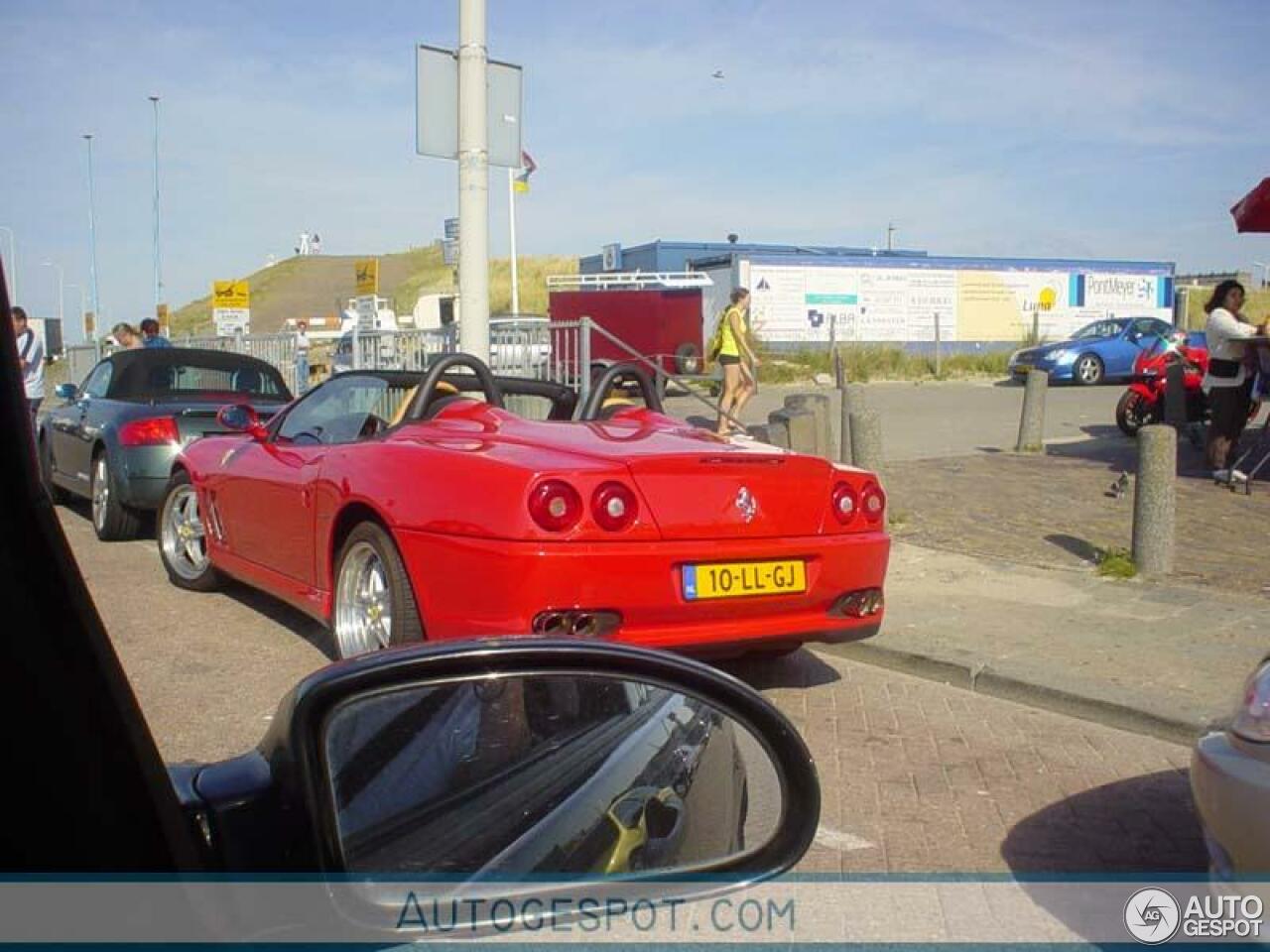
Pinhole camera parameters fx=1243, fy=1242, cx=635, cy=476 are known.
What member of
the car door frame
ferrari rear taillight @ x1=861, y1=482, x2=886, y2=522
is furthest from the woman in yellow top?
ferrari rear taillight @ x1=861, y1=482, x2=886, y2=522

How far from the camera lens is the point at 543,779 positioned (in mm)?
1784

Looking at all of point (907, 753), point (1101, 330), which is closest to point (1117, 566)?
point (907, 753)

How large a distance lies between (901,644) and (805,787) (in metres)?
4.12

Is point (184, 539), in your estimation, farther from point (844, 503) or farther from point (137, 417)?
point (844, 503)

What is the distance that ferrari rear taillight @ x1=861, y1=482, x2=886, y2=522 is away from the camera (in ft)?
17.1

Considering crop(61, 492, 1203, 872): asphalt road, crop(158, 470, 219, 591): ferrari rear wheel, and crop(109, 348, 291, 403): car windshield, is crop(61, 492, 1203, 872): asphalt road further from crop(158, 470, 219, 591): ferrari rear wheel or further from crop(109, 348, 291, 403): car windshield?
crop(109, 348, 291, 403): car windshield

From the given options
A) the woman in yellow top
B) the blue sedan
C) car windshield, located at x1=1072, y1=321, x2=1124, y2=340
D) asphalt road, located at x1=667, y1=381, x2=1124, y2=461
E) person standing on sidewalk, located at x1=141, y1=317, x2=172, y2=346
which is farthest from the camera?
car windshield, located at x1=1072, y1=321, x2=1124, y2=340

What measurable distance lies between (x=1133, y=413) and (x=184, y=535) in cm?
1060

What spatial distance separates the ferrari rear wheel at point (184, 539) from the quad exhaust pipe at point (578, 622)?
12.1 ft

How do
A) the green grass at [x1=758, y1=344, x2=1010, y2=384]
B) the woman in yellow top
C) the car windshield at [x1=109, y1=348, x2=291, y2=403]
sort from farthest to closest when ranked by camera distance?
1. the green grass at [x1=758, y1=344, x2=1010, y2=384]
2. the woman in yellow top
3. the car windshield at [x1=109, y1=348, x2=291, y2=403]

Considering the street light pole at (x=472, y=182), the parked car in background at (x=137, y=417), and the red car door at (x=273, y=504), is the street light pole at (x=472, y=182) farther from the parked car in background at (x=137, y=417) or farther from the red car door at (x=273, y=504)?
the red car door at (x=273, y=504)

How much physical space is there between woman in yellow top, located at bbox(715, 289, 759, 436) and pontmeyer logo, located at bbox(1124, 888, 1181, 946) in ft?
38.6

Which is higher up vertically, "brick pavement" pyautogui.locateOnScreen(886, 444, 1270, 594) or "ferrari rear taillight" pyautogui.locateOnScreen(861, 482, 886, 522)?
"ferrari rear taillight" pyautogui.locateOnScreen(861, 482, 886, 522)

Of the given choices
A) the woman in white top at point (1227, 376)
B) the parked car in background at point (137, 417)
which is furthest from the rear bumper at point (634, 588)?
the woman in white top at point (1227, 376)
